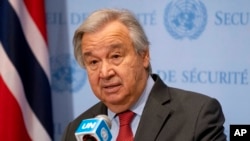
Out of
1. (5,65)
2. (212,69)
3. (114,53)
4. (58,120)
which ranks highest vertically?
(114,53)

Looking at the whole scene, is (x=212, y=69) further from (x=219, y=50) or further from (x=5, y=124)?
(x=5, y=124)

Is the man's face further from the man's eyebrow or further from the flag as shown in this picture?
the flag

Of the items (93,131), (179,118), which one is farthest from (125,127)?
(93,131)

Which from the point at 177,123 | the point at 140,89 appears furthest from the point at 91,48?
the point at 177,123

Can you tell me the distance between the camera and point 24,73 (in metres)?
2.59

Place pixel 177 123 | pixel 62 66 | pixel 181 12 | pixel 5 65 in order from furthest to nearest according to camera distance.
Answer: pixel 62 66
pixel 181 12
pixel 5 65
pixel 177 123

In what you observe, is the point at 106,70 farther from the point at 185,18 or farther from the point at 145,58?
the point at 185,18

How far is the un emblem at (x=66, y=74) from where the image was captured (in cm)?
285

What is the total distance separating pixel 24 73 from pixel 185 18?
0.94 metres

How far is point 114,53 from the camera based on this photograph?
1.60m

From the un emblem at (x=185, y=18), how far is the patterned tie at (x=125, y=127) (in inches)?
43.3

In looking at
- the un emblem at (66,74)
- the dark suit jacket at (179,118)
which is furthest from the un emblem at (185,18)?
the dark suit jacket at (179,118)

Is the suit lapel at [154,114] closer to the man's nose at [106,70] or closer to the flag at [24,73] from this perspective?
the man's nose at [106,70]

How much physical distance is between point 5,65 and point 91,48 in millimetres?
1054
